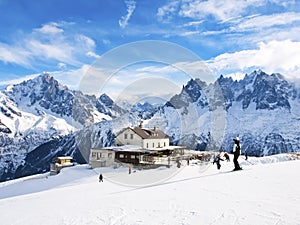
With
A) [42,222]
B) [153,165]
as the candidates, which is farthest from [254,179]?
[153,165]

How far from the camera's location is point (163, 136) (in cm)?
6159

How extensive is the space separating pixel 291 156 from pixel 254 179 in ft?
81.7

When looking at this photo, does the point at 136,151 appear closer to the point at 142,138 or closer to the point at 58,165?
the point at 142,138

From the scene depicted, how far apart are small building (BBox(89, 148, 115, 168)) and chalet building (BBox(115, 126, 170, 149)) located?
5.98m

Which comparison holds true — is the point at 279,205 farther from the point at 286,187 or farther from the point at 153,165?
the point at 153,165

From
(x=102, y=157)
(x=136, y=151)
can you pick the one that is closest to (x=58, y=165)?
(x=102, y=157)

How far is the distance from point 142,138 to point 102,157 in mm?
8322

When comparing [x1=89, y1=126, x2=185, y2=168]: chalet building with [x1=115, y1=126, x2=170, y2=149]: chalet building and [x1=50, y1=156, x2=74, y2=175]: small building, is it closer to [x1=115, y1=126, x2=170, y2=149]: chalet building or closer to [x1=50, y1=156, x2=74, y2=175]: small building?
[x1=115, y1=126, x2=170, y2=149]: chalet building

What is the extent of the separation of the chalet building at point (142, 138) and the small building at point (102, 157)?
5.98 m

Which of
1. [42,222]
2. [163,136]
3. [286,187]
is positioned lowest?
[42,222]

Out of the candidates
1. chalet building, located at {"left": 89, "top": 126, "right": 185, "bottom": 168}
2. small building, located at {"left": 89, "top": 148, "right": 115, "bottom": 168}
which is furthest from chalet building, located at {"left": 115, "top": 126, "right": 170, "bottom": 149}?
small building, located at {"left": 89, "top": 148, "right": 115, "bottom": 168}

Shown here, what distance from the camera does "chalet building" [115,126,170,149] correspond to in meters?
56.3

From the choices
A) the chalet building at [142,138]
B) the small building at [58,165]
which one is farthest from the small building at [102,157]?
the small building at [58,165]

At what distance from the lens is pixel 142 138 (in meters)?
55.7
